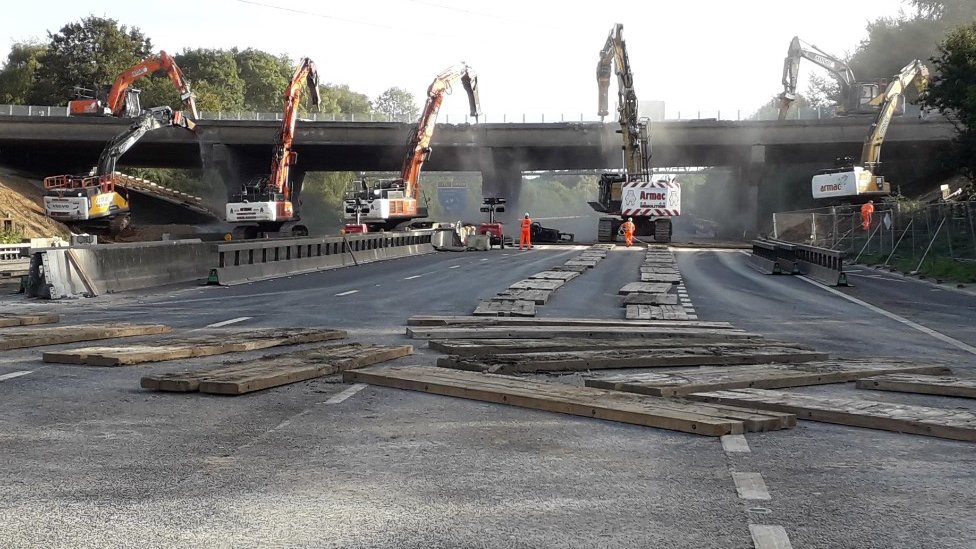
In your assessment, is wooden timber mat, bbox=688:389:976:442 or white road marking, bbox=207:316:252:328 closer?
wooden timber mat, bbox=688:389:976:442

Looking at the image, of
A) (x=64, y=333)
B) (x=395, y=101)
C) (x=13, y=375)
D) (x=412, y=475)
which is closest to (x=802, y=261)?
(x=64, y=333)

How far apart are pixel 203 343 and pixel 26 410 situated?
173 inches

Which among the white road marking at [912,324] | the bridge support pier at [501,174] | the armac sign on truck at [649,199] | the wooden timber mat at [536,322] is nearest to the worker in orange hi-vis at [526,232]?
the armac sign on truck at [649,199]

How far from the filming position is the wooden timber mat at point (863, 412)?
8438mm

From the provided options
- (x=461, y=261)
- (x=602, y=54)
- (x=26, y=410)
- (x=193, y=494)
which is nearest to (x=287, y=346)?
(x=26, y=410)

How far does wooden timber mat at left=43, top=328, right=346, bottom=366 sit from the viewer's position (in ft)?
40.3

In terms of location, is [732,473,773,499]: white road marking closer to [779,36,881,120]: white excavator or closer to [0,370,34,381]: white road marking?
[0,370,34,381]: white road marking

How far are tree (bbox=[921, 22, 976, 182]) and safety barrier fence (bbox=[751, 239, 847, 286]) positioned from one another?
44.0 feet

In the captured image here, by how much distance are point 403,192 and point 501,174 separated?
2832 cm

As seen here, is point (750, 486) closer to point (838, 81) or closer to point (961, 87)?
point (961, 87)

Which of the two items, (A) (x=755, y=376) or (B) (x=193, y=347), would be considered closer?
(A) (x=755, y=376)

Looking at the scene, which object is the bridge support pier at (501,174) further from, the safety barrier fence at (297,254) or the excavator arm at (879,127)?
the safety barrier fence at (297,254)

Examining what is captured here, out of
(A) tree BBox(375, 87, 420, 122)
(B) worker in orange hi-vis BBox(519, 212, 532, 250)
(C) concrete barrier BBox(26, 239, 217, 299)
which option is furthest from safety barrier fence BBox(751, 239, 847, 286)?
(A) tree BBox(375, 87, 420, 122)

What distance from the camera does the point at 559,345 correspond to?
1348 centimetres
